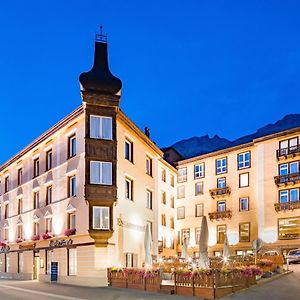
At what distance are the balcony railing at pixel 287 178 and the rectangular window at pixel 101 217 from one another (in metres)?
22.2

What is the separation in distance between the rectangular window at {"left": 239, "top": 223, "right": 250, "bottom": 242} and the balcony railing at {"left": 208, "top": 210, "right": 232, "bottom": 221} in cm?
167

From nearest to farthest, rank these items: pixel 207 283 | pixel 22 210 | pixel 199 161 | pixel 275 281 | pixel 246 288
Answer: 1. pixel 207 283
2. pixel 246 288
3. pixel 275 281
4. pixel 22 210
5. pixel 199 161

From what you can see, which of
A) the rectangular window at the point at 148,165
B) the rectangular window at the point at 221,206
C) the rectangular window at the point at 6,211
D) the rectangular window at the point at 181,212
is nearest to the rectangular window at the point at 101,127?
the rectangular window at the point at 148,165

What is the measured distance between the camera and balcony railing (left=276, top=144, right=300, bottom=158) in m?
46.1

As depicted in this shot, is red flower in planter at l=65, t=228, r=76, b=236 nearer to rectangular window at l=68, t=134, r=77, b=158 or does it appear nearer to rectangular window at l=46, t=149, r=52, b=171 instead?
rectangular window at l=68, t=134, r=77, b=158

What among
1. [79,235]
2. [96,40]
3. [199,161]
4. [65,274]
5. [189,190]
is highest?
[96,40]

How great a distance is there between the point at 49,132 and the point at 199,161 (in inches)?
889

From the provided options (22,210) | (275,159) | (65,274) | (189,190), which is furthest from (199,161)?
(65,274)

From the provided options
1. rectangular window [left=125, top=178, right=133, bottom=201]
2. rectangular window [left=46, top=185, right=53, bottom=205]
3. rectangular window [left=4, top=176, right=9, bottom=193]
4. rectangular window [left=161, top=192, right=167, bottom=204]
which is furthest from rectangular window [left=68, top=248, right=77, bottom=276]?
rectangular window [left=4, top=176, right=9, bottom=193]

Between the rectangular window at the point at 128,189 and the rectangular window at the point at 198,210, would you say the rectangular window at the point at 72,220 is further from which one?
the rectangular window at the point at 198,210

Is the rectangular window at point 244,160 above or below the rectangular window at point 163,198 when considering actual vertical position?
above

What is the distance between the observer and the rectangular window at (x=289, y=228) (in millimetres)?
45906

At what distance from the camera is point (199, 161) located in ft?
181

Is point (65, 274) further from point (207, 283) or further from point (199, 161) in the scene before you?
point (199, 161)
